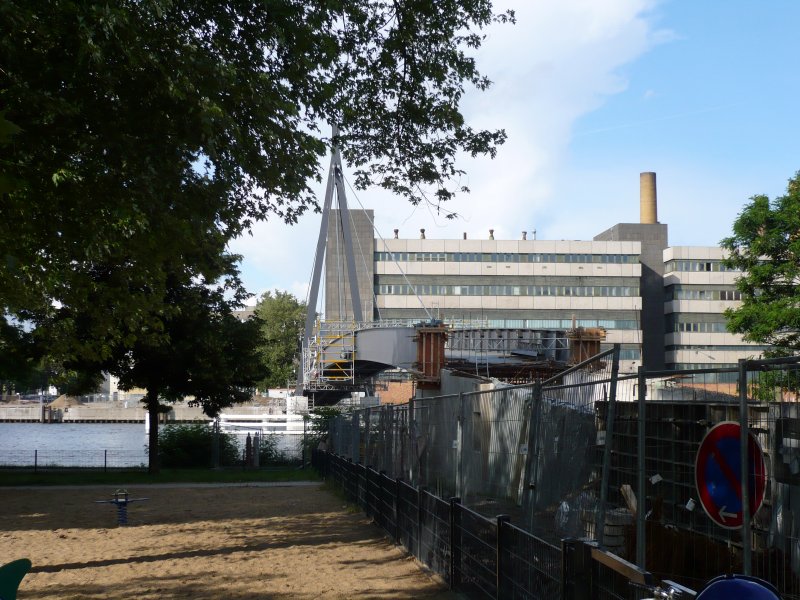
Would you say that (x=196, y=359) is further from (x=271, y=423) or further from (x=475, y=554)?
(x=271, y=423)

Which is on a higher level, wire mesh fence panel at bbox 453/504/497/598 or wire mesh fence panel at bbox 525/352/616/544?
wire mesh fence panel at bbox 525/352/616/544

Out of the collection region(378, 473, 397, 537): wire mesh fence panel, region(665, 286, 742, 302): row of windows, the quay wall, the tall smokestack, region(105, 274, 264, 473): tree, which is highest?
the tall smokestack

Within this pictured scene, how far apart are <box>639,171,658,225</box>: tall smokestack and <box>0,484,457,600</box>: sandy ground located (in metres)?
78.3

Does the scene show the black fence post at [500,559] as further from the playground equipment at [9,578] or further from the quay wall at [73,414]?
the quay wall at [73,414]

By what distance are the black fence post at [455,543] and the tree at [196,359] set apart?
2437 cm

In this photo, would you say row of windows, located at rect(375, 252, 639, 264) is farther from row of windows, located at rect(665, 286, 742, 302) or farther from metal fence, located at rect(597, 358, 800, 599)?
metal fence, located at rect(597, 358, 800, 599)

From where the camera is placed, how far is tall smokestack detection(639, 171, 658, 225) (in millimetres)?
97312

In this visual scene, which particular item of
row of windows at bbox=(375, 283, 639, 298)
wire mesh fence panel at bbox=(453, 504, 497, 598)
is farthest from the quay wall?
wire mesh fence panel at bbox=(453, 504, 497, 598)

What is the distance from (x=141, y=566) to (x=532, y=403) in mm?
7323

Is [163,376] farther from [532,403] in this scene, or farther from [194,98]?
[532,403]

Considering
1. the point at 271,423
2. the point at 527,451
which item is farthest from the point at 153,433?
the point at 271,423

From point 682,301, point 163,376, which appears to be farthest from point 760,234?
point 682,301

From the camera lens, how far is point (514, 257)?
93625 mm

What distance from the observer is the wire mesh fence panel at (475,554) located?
9.24 meters
